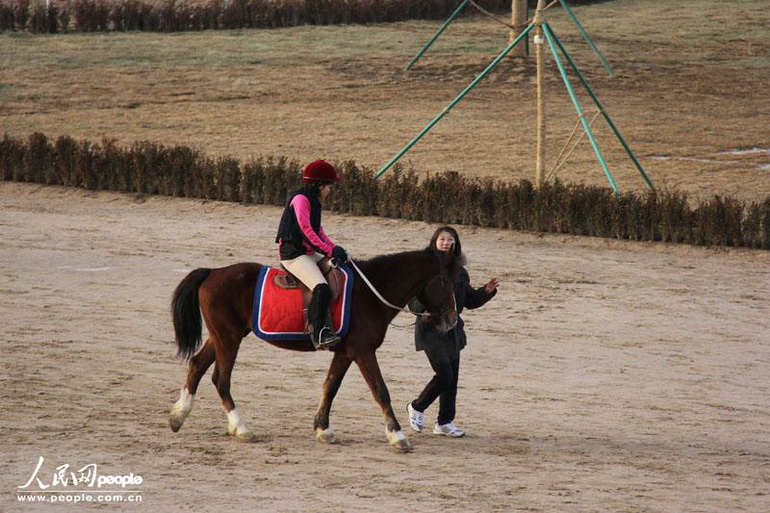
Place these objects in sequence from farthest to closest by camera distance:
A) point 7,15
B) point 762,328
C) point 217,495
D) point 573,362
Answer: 1. point 7,15
2. point 762,328
3. point 573,362
4. point 217,495

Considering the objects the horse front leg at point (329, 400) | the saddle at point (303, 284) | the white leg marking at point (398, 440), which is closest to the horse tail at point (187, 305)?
the saddle at point (303, 284)

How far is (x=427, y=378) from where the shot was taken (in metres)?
12.0

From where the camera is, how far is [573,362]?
41.7ft

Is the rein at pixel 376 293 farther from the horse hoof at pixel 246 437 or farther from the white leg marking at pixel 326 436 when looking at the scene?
the horse hoof at pixel 246 437

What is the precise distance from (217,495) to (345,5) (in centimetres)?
3129

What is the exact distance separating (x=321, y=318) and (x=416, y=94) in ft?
69.8

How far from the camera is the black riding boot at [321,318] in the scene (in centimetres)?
934

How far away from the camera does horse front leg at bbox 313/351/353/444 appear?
952 cm

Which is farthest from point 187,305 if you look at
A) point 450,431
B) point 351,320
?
point 450,431

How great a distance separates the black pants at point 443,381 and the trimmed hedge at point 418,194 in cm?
976

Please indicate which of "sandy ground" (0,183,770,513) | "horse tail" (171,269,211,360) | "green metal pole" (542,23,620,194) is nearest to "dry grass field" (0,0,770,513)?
"sandy ground" (0,183,770,513)

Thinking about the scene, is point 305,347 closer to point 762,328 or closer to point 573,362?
point 573,362

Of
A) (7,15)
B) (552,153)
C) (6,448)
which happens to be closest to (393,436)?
(6,448)

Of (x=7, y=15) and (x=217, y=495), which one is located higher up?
(x=7, y=15)
